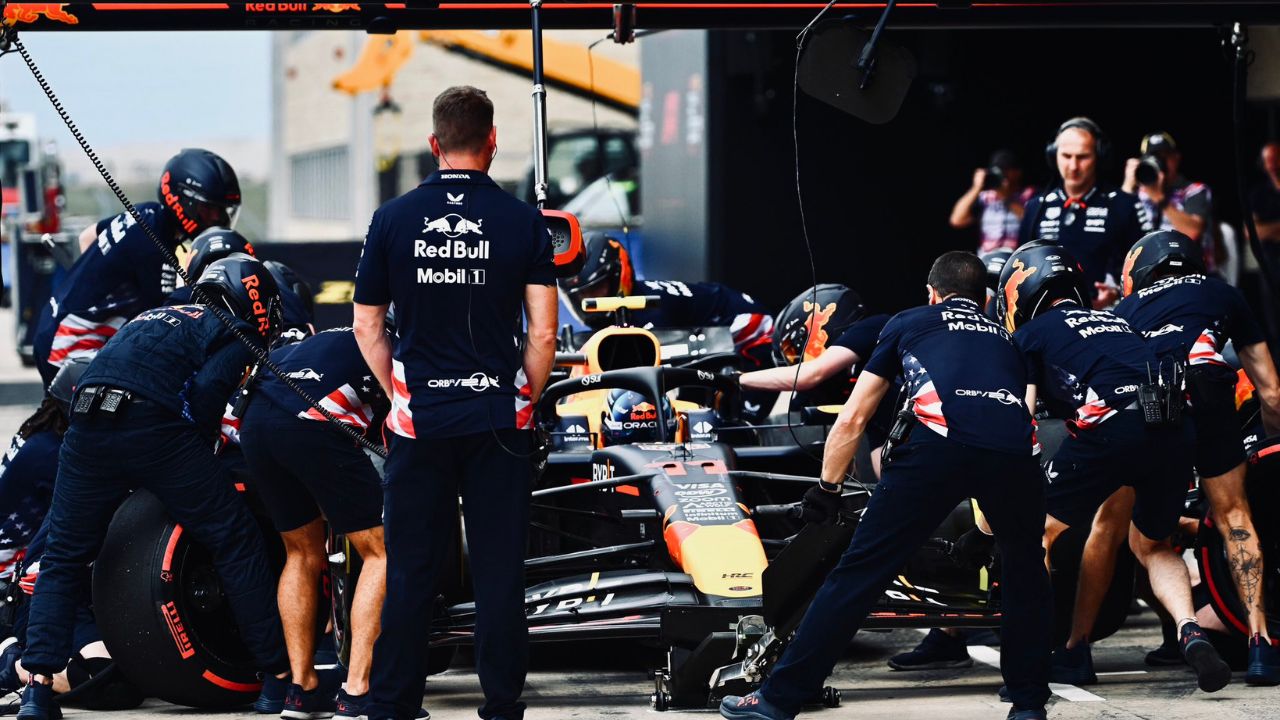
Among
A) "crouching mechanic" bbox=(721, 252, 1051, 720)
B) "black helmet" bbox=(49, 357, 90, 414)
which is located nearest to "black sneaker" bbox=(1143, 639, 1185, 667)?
"crouching mechanic" bbox=(721, 252, 1051, 720)

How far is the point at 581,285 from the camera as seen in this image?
875 cm

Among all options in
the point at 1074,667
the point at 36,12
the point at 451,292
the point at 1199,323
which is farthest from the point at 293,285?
the point at 1199,323

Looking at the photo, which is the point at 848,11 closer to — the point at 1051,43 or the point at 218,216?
the point at 218,216

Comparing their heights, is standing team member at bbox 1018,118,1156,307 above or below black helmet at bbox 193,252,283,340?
above

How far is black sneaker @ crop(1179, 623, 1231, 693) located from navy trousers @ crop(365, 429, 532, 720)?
2.50 meters

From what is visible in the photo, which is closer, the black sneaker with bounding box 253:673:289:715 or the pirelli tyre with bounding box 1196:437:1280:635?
the black sneaker with bounding box 253:673:289:715

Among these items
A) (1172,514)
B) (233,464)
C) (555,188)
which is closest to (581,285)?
(233,464)

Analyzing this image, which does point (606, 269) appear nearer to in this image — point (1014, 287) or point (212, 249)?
point (212, 249)

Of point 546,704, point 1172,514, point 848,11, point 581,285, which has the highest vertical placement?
point 848,11

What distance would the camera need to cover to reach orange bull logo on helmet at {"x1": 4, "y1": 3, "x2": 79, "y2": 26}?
6.88m

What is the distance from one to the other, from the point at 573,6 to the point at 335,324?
229 inches

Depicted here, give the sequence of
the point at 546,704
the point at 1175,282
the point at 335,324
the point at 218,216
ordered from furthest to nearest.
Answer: the point at 335,324 < the point at 218,216 < the point at 1175,282 < the point at 546,704

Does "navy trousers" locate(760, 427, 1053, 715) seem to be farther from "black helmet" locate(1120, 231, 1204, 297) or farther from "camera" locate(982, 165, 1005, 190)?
"camera" locate(982, 165, 1005, 190)

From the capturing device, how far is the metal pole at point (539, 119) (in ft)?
21.5
